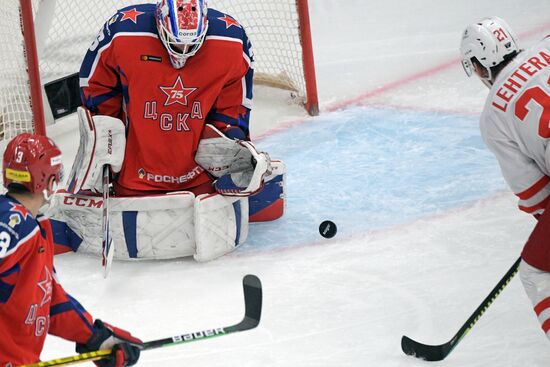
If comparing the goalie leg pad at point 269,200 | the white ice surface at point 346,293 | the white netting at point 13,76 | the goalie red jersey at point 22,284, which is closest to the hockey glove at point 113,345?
the goalie red jersey at point 22,284

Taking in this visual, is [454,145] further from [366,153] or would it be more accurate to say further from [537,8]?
[537,8]

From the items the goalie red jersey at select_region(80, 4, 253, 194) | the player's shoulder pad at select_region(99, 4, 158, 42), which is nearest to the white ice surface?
the goalie red jersey at select_region(80, 4, 253, 194)

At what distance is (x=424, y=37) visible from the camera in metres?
6.41

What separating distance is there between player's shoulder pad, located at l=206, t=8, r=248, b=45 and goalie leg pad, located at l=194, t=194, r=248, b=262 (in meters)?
0.59

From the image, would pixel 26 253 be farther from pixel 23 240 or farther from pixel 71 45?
pixel 71 45

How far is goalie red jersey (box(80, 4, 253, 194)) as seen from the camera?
11.4 feet

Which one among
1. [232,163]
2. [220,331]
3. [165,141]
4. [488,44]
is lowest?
[232,163]

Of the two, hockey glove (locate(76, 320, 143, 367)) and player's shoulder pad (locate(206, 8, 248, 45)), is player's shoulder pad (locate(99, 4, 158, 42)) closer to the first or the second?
player's shoulder pad (locate(206, 8, 248, 45))

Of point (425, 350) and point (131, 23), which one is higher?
point (131, 23)

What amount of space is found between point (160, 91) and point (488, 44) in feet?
4.58

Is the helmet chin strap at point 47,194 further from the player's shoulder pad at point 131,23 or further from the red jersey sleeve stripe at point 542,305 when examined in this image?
the player's shoulder pad at point 131,23

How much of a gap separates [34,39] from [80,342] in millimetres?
2426

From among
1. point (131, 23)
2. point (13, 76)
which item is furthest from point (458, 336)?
point (13, 76)

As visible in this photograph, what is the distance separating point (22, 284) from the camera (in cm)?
197
